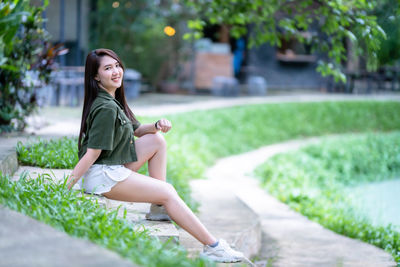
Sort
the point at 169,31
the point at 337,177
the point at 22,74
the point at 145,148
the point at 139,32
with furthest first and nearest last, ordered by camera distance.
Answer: the point at 169,31
the point at 139,32
the point at 337,177
the point at 22,74
the point at 145,148

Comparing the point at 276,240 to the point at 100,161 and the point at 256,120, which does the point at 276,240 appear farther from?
the point at 256,120

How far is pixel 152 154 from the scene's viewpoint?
293cm

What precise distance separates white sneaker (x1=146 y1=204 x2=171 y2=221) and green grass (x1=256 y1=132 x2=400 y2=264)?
6.06 ft

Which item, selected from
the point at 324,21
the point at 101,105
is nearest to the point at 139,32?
the point at 324,21

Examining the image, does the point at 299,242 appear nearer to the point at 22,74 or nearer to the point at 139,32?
the point at 22,74

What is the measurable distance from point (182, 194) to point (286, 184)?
2.70m

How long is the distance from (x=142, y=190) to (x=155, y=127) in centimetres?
43

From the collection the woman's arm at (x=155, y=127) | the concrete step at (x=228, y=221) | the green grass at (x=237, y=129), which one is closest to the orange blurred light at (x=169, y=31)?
the green grass at (x=237, y=129)

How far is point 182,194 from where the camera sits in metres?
4.31

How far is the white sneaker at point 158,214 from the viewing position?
9.61 feet

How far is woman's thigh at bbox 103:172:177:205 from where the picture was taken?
264 cm

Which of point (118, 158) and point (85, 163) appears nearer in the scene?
point (85, 163)

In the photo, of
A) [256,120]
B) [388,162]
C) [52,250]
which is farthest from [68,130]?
[388,162]

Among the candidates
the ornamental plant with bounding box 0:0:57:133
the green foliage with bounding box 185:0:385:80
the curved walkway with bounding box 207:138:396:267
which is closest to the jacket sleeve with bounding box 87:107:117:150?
the curved walkway with bounding box 207:138:396:267
